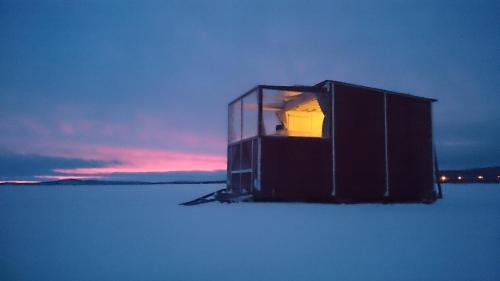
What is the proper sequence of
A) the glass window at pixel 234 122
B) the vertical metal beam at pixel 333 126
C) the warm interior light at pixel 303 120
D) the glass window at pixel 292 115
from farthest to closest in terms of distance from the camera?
the warm interior light at pixel 303 120 → the glass window at pixel 234 122 → the glass window at pixel 292 115 → the vertical metal beam at pixel 333 126

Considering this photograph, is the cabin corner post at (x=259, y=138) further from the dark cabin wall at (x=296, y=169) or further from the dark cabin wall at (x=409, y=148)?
the dark cabin wall at (x=409, y=148)

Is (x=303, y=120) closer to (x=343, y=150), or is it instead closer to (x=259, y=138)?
(x=343, y=150)

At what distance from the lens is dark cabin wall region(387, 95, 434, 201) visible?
45.5 ft

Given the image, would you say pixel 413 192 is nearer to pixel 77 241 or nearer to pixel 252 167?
pixel 252 167

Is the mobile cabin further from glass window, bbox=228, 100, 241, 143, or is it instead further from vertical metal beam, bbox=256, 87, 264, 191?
glass window, bbox=228, 100, 241, 143

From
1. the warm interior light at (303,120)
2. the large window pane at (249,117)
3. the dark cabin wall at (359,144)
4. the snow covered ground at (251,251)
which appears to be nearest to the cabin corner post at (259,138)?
the large window pane at (249,117)

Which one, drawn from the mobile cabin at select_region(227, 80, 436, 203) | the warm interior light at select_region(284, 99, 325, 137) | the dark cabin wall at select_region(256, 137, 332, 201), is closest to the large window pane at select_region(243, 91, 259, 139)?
the mobile cabin at select_region(227, 80, 436, 203)

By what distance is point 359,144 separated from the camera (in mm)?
13383

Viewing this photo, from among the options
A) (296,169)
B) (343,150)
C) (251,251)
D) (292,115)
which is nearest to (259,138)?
(296,169)

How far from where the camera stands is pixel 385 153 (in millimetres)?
13711

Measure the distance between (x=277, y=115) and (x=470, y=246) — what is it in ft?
41.1

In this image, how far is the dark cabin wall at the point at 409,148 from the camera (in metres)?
13.9

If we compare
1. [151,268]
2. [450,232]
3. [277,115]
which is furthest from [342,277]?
[277,115]

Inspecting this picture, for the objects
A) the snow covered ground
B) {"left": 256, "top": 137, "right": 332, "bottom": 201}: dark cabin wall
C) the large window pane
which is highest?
the large window pane
